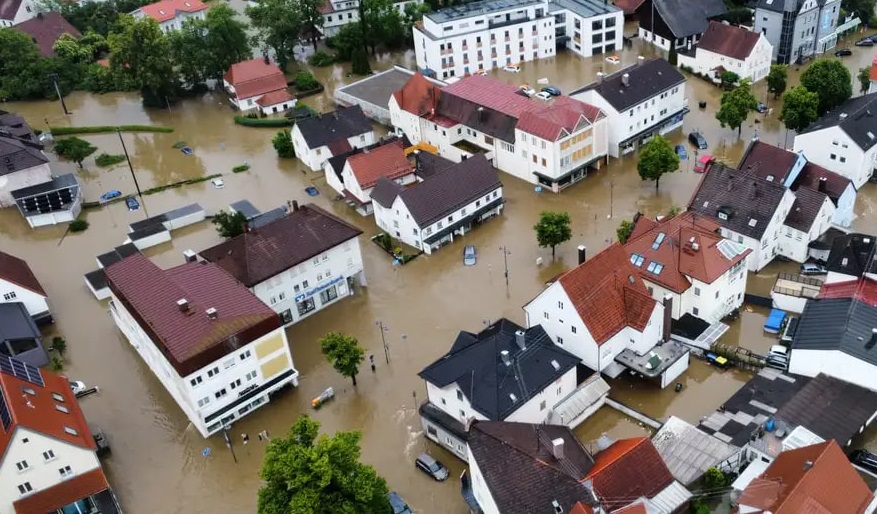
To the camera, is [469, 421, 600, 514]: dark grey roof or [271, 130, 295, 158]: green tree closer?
[469, 421, 600, 514]: dark grey roof

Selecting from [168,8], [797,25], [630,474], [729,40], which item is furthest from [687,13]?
[630,474]

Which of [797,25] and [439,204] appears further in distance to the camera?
[797,25]

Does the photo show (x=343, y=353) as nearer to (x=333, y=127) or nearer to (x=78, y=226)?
(x=333, y=127)

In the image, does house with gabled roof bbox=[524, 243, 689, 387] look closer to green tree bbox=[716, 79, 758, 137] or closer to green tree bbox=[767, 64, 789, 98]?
green tree bbox=[716, 79, 758, 137]

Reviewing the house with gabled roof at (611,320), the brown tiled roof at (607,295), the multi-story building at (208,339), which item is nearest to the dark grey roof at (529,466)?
the house with gabled roof at (611,320)

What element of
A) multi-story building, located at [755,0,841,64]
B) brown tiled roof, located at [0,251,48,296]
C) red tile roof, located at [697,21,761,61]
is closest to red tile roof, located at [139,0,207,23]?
brown tiled roof, located at [0,251,48,296]

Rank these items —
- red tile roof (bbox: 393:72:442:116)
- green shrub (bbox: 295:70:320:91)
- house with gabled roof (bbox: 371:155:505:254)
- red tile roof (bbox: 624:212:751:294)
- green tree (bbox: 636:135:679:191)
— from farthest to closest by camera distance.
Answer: green shrub (bbox: 295:70:320:91)
red tile roof (bbox: 393:72:442:116)
green tree (bbox: 636:135:679:191)
house with gabled roof (bbox: 371:155:505:254)
red tile roof (bbox: 624:212:751:294)

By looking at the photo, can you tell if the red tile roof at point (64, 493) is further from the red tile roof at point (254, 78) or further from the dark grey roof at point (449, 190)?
the red tile roof at point (254, 78)
